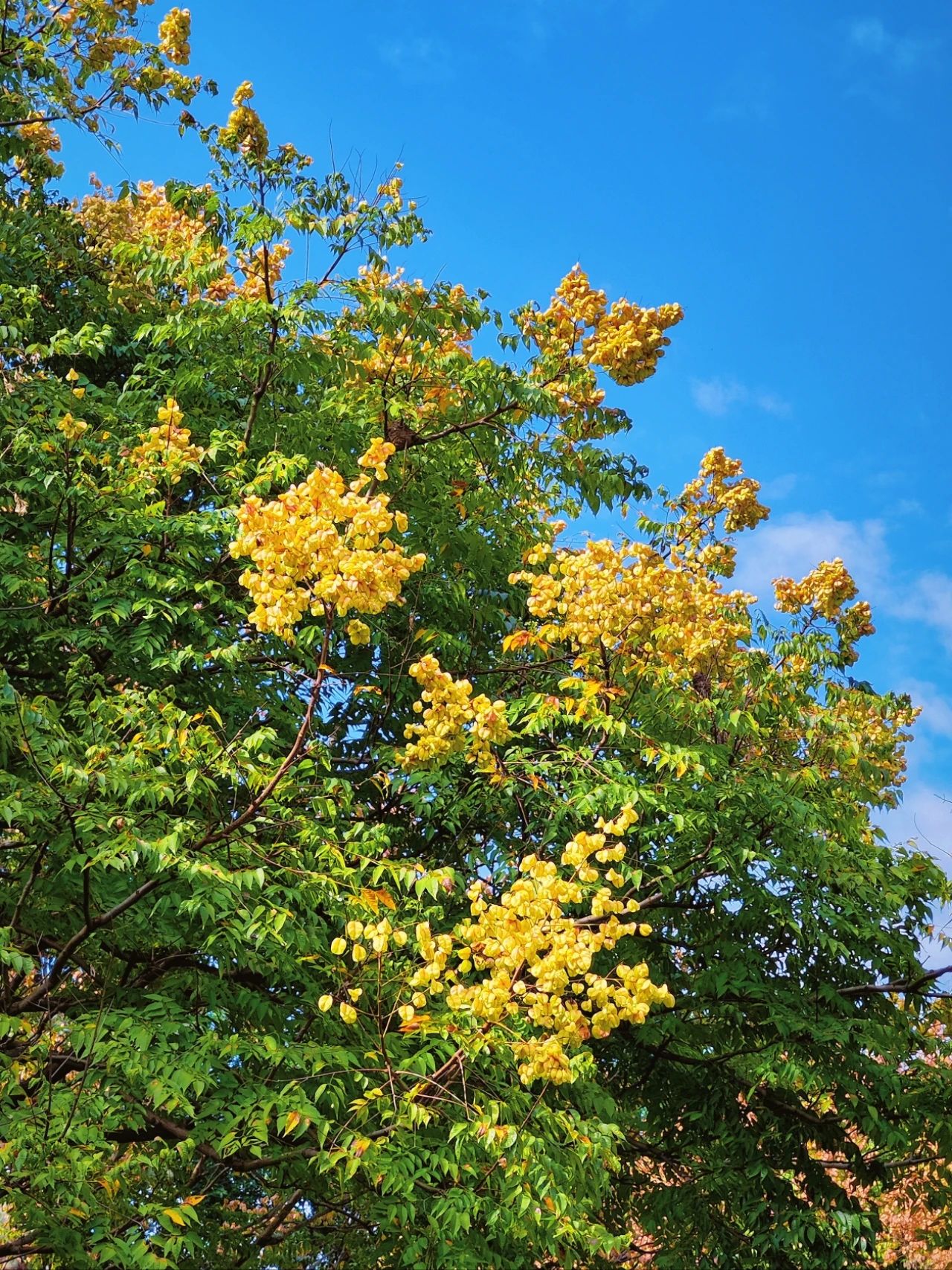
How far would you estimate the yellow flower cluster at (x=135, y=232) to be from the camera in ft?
21.7

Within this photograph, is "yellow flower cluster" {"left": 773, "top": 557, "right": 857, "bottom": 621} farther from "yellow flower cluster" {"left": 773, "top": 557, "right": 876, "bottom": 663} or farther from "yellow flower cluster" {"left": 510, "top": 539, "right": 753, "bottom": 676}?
"yellow flower cluster" {"left": 510, "top": 539, "right": 753, "bottom": 676}

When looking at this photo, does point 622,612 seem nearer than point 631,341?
Yes

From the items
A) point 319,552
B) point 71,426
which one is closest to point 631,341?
point 71,426

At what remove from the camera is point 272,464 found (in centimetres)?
525

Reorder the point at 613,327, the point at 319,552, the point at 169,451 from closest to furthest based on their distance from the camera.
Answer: the point at 319,552 → the point at 169,451 → the point at 613,327

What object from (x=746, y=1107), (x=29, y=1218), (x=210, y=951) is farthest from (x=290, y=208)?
(x=746, y=1107)

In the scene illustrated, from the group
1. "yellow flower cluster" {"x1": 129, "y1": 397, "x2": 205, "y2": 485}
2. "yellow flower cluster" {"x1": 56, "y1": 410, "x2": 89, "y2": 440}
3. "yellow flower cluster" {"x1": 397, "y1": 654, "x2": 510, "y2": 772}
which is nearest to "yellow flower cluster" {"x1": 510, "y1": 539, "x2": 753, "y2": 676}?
"yellow flower cluster" {"x1": 397, "y1": 654, "x2": 510, "y2": 772}

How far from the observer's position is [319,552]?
3281 mm

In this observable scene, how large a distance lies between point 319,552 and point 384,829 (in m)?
1.84

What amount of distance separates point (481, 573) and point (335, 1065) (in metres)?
3.55

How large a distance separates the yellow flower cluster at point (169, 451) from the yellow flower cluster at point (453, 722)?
156cm

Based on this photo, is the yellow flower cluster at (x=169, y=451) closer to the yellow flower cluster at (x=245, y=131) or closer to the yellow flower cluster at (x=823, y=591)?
the yellow flower cluster at (x=245, y=131)

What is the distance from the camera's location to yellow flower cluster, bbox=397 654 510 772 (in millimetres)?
4598

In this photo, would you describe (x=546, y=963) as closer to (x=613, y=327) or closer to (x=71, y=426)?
(x=71, y=426)
